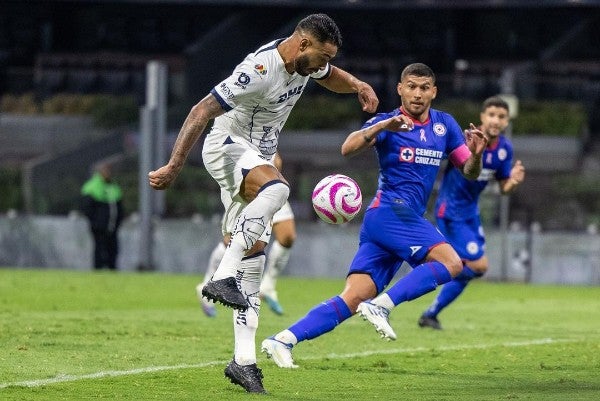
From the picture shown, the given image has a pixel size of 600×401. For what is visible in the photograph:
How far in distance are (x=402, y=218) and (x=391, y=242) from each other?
0.20 metres

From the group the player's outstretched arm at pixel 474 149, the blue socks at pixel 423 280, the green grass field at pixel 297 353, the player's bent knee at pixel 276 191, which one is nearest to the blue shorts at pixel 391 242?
the blue socks at pixel 423 280

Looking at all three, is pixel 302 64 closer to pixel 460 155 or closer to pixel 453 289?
pixel 460 155

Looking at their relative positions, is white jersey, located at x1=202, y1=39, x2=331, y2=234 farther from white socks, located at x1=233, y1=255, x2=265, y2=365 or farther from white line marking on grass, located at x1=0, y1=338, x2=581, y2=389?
white line marking on grass, located at x1=0, y1=338, x2=581, y2=389

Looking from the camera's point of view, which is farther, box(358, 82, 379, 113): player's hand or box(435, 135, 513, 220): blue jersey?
box(435, 135, 513, 220): blue jersey

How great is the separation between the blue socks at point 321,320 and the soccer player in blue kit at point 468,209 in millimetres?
4467

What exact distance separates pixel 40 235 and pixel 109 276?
172 inches

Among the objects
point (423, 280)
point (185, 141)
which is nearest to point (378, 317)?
point (423, 280)

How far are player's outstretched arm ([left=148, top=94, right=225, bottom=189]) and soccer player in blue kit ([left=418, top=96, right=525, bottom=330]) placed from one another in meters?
5.56

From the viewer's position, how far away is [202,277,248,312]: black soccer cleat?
25.0 feet

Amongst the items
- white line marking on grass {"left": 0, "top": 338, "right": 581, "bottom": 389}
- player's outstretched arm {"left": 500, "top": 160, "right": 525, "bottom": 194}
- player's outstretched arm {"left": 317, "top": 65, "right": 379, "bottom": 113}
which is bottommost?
white line marking on grass {"left": 0, "top": 338, "right": 581, "bottom": 389}

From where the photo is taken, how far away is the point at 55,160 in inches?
1184

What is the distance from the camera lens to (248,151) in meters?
8.17

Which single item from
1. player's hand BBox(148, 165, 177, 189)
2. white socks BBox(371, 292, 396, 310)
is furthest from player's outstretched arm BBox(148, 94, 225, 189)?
white socks BBox(371, 292, 396, 310)

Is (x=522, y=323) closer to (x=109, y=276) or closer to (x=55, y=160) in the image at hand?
(x=109, y=276)
